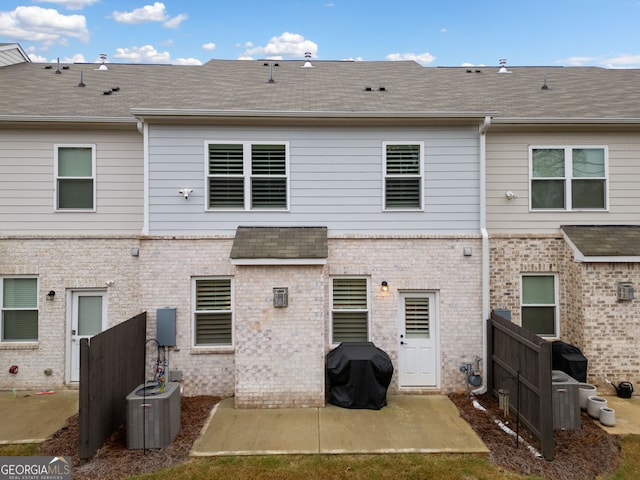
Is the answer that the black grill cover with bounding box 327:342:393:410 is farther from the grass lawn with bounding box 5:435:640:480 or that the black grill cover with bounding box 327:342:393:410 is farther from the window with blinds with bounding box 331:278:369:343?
the grass lawn with bounding box 5:435:640:480

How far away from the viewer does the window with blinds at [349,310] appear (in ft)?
25.6

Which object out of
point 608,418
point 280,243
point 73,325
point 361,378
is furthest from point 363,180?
point 73,325

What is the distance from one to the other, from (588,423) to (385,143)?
609cm

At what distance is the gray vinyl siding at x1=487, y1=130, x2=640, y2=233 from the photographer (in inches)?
327

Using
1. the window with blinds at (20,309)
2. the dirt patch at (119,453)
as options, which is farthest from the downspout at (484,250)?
the window with blinds at (20,309)

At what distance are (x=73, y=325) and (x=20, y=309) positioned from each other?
1.13m

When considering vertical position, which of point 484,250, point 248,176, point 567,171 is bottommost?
point 484,250

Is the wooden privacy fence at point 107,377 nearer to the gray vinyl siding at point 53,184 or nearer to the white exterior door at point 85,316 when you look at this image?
the white exterior door at point 85,316

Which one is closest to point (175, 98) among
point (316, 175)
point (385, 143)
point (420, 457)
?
point (316, 175)

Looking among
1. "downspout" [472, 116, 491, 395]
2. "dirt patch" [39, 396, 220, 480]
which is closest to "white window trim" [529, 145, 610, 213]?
"downspout" [472, 116, 491, 395]

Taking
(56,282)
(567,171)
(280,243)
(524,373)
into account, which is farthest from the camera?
(567,171)

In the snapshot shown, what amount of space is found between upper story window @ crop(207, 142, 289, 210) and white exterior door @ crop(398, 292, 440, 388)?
330cm

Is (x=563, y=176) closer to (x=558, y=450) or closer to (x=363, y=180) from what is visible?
(x=363, y=180)

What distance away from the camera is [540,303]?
27.2 ft
